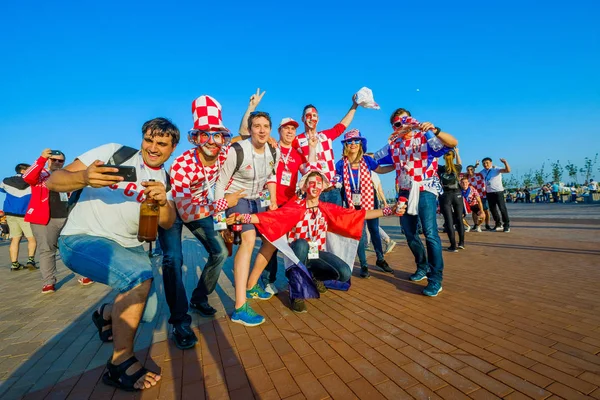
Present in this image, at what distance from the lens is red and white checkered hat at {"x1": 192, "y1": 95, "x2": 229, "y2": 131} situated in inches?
128

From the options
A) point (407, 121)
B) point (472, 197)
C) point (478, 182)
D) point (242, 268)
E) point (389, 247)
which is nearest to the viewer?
point (242, 268)

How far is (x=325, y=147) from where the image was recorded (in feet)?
14.6

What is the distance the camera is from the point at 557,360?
2.19 m

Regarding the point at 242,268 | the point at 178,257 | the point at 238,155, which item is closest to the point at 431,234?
the point at 242,268

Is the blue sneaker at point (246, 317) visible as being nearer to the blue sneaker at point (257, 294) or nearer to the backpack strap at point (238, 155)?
the blue sneaker at point (257, 294)

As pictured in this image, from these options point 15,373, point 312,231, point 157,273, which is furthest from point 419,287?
point 157,273

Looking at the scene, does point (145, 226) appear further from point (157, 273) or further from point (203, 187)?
point (157, 273)

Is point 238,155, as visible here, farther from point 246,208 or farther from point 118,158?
point 118,158

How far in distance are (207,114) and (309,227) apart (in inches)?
70.6

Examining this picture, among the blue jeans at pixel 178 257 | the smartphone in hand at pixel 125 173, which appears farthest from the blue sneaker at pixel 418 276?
the smartphone in hand at pixel 125 173

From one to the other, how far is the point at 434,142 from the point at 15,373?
15.5 feet

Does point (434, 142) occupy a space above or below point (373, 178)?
above

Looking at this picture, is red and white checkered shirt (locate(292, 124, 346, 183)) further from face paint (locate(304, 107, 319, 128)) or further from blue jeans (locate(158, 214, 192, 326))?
blue jeans (locate(158, 214, 192, 326))

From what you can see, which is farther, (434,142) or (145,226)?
(434,142)
